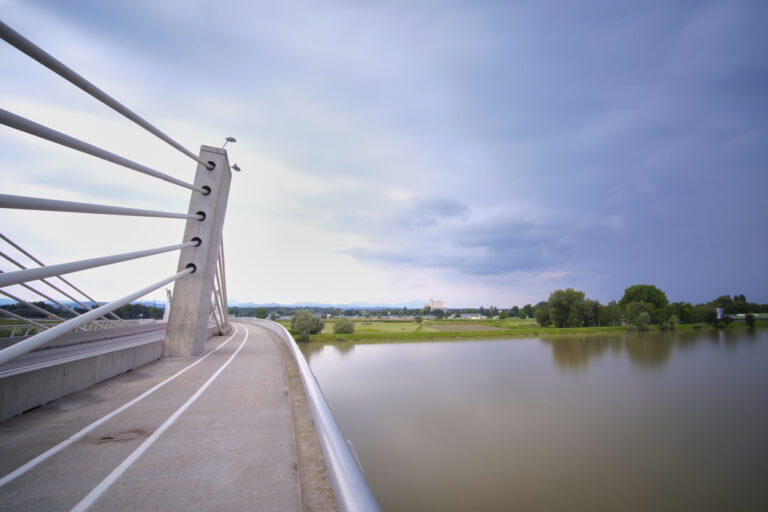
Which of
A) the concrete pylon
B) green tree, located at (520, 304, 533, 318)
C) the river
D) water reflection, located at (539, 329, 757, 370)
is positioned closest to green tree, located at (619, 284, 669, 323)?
water reflection, located at (539, 329, 757, 370)

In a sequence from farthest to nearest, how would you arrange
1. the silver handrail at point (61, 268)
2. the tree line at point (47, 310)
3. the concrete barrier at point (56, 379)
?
the tree line at point (47, 310), the concrete barrier at point (56, 379), the silver handrail at point (61, 268)

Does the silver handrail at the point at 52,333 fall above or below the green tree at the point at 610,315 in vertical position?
above

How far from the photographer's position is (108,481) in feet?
10.1

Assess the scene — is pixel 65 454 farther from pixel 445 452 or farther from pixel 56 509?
pixel 445 452

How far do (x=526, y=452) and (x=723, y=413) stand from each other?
15.8 m

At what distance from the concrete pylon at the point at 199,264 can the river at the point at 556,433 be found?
27.1ft

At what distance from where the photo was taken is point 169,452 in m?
3.68

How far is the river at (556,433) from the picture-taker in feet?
39.5

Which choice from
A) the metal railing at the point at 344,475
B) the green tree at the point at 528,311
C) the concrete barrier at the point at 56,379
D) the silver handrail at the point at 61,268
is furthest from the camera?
the green tree at the point at 528,311

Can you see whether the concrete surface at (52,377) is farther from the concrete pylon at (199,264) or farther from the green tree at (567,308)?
the green tree at (567,308)

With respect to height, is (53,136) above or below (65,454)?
above

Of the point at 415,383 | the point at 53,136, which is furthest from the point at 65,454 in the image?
the point at 415,383

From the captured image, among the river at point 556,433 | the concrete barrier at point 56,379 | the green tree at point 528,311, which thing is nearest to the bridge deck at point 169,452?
the concrete barrier at point 56,379

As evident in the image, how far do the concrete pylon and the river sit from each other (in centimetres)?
825
